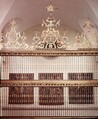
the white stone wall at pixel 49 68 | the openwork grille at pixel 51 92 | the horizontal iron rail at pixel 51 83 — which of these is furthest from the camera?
the openwork grille at pixel 51 92

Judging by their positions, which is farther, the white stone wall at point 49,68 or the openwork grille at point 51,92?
the openwork grille at point 51,92

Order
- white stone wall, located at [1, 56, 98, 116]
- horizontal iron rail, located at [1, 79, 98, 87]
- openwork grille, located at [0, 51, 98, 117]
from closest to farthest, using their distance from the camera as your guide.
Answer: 1. horizontal iron rail, located at [1, 79, 98, 87]
2. white stone wall, located at [1, 56, 98, 116]
3. openwork grille, located at [0, 51, 98, 117]

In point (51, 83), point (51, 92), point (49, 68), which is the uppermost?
point (49, 68)

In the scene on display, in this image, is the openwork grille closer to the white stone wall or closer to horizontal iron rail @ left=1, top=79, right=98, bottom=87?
the white stone wall

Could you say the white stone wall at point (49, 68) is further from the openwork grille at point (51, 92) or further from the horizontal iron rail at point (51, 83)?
the horizontal iron rail at point (51, 83)

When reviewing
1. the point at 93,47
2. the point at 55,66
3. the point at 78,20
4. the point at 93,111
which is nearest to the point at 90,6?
the point at 93,47

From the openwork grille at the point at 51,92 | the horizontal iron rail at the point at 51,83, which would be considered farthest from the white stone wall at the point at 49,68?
the horizontal iron rail at the point at 51,83

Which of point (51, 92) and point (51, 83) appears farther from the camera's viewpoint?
point (51, 92)

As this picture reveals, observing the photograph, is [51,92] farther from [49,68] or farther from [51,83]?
[51,83]

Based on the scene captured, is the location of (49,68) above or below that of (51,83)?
above

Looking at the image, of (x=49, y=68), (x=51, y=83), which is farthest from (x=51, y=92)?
(x=51, y=83)

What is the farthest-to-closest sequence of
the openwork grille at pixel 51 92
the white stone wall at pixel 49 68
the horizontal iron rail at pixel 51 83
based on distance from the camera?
1. the openwork grille at pixel 51 92
2. the white stone wall at pixel 49 68
3. the horizontal iron rail at pixel 51 83

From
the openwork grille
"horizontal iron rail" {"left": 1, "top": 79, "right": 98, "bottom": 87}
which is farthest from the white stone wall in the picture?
"horizontal iron rail" {"left": 1, "top": 79, "right": 98, "bottom": 87}

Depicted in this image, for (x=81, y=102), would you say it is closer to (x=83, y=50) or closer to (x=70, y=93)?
(x=70, y=93)
